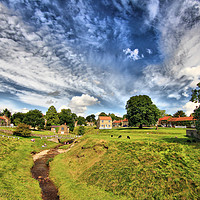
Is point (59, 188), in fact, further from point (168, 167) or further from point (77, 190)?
point (168, 167)

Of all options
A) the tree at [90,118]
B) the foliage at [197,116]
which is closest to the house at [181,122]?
the foliage at [197,116]

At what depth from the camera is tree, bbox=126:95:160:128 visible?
2133 inches

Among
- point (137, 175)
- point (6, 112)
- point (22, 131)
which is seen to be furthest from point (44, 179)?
point (6, 112)

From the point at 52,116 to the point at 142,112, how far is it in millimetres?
72038

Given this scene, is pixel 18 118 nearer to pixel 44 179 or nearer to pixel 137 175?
pixel 44 179

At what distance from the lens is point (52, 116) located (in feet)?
314

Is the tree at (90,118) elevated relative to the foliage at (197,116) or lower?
elevated

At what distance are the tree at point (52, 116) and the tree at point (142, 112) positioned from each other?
207 feet

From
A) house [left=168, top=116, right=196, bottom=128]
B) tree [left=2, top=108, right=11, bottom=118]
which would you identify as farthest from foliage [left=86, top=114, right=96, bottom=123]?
house [left=168, top=116, right=196, bottom=128]

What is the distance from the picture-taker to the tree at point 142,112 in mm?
54188

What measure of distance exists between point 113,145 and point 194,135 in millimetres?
19793

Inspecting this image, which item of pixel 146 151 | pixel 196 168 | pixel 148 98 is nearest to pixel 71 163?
pixel 146 151

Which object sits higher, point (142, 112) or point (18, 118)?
point (142, 112)

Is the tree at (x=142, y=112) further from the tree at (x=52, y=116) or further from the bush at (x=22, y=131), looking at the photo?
the tree at (x=52, y=116)
